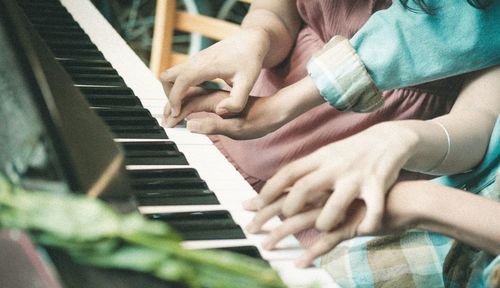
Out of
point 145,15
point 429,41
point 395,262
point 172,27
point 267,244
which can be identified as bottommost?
point 145,15

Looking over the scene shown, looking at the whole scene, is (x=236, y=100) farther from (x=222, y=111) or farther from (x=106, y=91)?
(x=106, y=91)

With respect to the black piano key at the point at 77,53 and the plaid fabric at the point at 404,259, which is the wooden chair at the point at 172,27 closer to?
the black piano key at the point at 77,53

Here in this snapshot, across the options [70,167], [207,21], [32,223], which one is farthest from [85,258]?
[207,21]

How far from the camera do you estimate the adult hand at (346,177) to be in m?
0.53

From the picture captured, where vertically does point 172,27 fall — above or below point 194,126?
below

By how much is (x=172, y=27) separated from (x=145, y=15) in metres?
2.00

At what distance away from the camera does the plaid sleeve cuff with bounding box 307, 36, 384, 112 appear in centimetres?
74

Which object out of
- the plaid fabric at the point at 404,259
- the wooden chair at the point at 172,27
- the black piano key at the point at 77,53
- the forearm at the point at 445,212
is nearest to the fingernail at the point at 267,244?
the forearm at the point at 445,212

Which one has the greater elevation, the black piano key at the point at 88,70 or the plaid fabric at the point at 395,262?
the black piano key at the point at 88,70

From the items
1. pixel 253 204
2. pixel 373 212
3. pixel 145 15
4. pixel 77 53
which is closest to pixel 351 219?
pixel 373 212

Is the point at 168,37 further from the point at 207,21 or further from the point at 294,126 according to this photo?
the point at 294,126

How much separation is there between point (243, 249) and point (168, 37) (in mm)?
1068

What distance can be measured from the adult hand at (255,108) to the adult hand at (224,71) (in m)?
0.02

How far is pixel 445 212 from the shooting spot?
1.87ft
